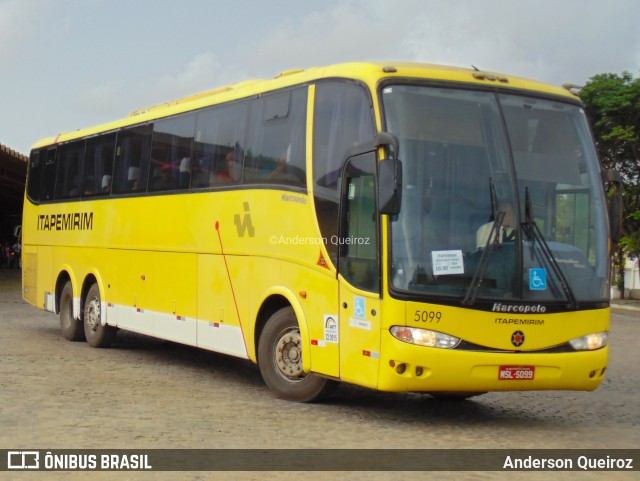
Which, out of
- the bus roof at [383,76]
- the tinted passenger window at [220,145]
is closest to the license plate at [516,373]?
the bus roof at [383,76]

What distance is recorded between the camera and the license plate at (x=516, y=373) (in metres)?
9.55

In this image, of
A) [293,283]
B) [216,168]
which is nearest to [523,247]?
[293,283]

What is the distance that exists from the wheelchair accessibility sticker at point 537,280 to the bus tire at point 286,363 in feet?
7.65

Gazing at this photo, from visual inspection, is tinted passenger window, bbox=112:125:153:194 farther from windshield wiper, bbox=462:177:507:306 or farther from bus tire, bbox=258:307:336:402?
windshield wiper, bbox=462:177:507:306

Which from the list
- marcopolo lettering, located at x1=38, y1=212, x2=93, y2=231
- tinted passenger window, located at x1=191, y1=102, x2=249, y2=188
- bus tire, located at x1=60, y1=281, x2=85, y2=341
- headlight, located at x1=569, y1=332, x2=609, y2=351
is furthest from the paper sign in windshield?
bus tire, located at x1=60, y1=281, x2=85, y2=341

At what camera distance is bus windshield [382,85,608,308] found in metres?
9.48

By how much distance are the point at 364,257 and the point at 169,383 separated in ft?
12.3

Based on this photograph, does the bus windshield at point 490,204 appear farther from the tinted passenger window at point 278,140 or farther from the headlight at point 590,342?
the tinted passenger window at point 278,140

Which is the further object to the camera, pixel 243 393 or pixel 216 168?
pixel 216 168

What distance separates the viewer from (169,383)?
12508 millimetres

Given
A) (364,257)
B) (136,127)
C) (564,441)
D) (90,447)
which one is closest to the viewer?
(90,447)

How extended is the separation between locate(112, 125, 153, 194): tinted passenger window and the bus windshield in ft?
20.7

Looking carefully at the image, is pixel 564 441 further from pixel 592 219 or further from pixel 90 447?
pixel 90 447

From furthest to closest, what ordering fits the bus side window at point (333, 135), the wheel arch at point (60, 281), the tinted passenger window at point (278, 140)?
the wheel arch at point (60, 281) < the tinted passenger window at point (278, 140) < the bus side window at point (333, 135)
